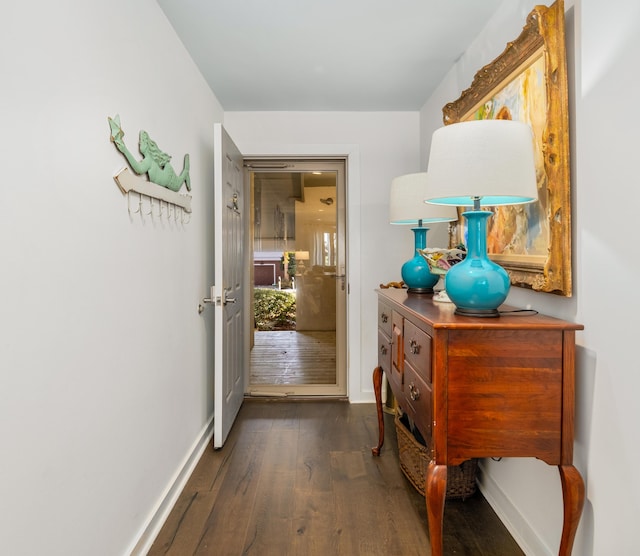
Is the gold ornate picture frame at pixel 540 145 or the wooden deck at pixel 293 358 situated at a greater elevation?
the gold ornate picture frame at pixel 540 145

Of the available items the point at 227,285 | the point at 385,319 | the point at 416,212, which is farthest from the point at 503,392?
the point at 227,285

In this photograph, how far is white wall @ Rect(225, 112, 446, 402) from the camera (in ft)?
11.0

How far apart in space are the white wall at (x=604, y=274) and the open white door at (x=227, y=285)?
5.87 feet

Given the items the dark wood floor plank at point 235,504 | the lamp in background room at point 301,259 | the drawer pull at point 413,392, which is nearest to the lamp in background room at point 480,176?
the drawer pull at point 413,392

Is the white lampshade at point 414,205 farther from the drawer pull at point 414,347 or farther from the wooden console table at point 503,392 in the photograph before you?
the wooden console table at point 503,392

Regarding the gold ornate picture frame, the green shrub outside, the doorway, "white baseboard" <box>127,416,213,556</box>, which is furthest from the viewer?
the green shrub outside

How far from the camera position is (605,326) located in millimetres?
1242

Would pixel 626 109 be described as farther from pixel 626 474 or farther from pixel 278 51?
pixel 278 51

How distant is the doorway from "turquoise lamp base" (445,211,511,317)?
2.13 m

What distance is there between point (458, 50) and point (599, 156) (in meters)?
1.48

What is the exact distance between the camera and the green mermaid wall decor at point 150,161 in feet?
4.87

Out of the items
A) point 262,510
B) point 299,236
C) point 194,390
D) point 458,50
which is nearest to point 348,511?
point 262,510

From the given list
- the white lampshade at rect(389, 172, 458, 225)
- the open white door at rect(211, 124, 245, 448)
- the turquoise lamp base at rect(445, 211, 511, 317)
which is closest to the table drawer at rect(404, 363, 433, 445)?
the turquoise lamp base at rect(445, 211, 511, 317)

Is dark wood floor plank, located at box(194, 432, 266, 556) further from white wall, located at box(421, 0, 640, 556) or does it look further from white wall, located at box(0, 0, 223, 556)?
white wall, located at box(421, 0, 640, 556)
